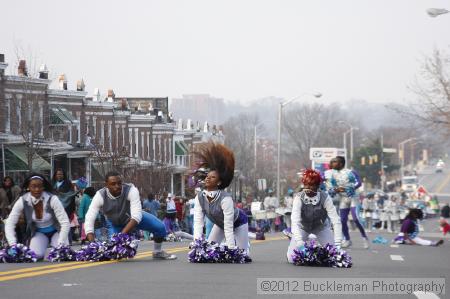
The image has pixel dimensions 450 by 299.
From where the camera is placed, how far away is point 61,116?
172 feet

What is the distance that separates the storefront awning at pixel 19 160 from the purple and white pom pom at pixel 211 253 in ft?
93.4

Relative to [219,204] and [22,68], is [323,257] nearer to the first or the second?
[219,204]

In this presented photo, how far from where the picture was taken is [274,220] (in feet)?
178

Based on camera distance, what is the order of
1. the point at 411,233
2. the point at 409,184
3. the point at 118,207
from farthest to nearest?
the point at 409,184
the point at 411,233
the point at 118,207

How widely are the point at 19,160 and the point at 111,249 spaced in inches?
1155

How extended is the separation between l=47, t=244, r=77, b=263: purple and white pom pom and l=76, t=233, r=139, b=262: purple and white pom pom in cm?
30

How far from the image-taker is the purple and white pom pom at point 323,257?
15.7 metres

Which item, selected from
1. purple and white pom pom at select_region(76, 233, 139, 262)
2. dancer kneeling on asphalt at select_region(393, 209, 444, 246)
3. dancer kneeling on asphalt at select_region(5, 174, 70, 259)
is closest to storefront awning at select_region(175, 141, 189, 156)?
dancer kneeling on asphalt at select_region(393, 209, 444, 246)

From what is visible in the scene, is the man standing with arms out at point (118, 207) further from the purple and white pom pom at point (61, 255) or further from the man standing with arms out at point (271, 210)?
the man standing with arms out at point (271, 210)

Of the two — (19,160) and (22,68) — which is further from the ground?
(22,68)

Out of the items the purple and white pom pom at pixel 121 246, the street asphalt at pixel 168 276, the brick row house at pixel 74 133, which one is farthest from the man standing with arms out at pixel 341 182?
the brick row house at pixel 74 133

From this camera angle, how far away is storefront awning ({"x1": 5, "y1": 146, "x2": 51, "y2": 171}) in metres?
44.5

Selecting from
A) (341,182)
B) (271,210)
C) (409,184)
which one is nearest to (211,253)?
(341,182)

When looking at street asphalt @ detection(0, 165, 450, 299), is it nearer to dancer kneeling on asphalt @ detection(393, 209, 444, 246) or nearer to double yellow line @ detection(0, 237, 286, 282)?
double yellow line @ detection(0, 237, 286, 282)
